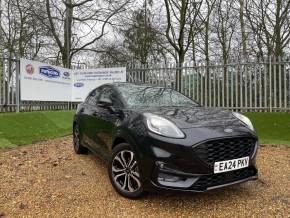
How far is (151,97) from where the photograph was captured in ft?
17.2

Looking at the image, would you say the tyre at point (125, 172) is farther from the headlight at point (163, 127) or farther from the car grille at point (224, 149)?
the car grille at point (224, 149)

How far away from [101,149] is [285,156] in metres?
3.90

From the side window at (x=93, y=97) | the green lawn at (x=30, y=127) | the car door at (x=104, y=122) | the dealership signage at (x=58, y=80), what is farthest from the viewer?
the dealership signage at (x=58, y=80)

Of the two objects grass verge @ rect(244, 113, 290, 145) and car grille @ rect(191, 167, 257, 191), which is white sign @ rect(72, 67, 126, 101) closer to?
grass verge @ rect(244, 113, 290, 145)

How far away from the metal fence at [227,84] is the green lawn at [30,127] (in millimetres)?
1343

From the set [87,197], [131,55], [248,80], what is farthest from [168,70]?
[131,55]

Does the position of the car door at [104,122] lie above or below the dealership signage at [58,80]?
below

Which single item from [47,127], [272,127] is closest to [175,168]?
[272,127]

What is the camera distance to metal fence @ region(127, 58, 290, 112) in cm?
1115

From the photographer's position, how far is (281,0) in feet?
56.2

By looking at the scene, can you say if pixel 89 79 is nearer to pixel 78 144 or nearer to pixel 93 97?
pixel 78 144

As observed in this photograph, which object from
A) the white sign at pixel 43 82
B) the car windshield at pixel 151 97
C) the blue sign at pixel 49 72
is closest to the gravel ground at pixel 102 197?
the car windshield at pixel 151 97

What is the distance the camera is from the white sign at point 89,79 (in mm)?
14386

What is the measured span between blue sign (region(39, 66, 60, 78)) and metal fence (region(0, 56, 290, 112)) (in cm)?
117
